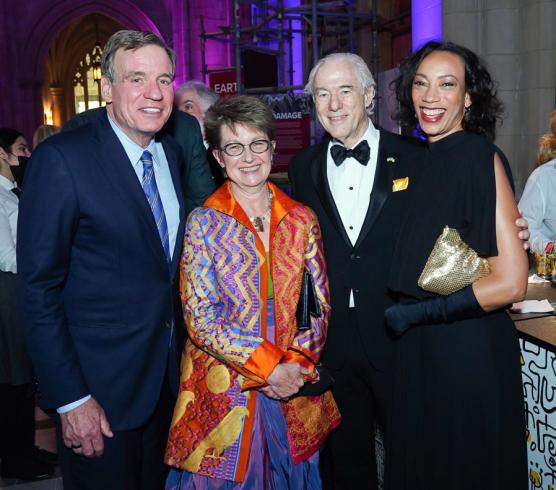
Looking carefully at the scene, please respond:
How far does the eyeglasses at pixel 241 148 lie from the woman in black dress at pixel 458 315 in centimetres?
56

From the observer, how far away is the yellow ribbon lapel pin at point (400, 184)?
2.29 metres

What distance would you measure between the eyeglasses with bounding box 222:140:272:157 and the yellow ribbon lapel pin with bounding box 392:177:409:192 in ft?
1.96

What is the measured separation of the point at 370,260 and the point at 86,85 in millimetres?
23285

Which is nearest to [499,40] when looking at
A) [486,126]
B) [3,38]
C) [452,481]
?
[486,126]

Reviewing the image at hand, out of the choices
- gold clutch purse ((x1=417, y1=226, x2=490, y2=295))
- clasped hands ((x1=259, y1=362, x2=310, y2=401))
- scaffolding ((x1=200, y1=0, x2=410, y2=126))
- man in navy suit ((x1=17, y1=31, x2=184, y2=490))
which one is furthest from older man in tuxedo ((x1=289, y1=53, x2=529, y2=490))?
scaffolding ((x1=200, y1=0, x2=410, y2=126))

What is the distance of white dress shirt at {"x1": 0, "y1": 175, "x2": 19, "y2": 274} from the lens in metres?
3.19

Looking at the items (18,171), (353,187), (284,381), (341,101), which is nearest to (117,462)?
(284,381)

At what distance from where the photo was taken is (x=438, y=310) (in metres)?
1.86

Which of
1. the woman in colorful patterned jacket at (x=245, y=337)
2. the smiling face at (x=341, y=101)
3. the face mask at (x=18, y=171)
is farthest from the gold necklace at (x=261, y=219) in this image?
the face mask at (x=18, y=171)

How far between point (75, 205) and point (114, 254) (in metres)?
0.19

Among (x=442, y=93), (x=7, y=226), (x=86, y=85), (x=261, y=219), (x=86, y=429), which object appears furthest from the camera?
(x=86, y=85)

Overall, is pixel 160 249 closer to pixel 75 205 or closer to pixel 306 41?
pixel 75 205

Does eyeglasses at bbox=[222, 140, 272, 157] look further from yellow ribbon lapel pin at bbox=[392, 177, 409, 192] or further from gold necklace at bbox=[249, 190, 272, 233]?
yellow ribbon lapel pin at bbox=[392, 177, 409, 192]

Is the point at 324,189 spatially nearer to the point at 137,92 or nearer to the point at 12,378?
the point at 137,92
